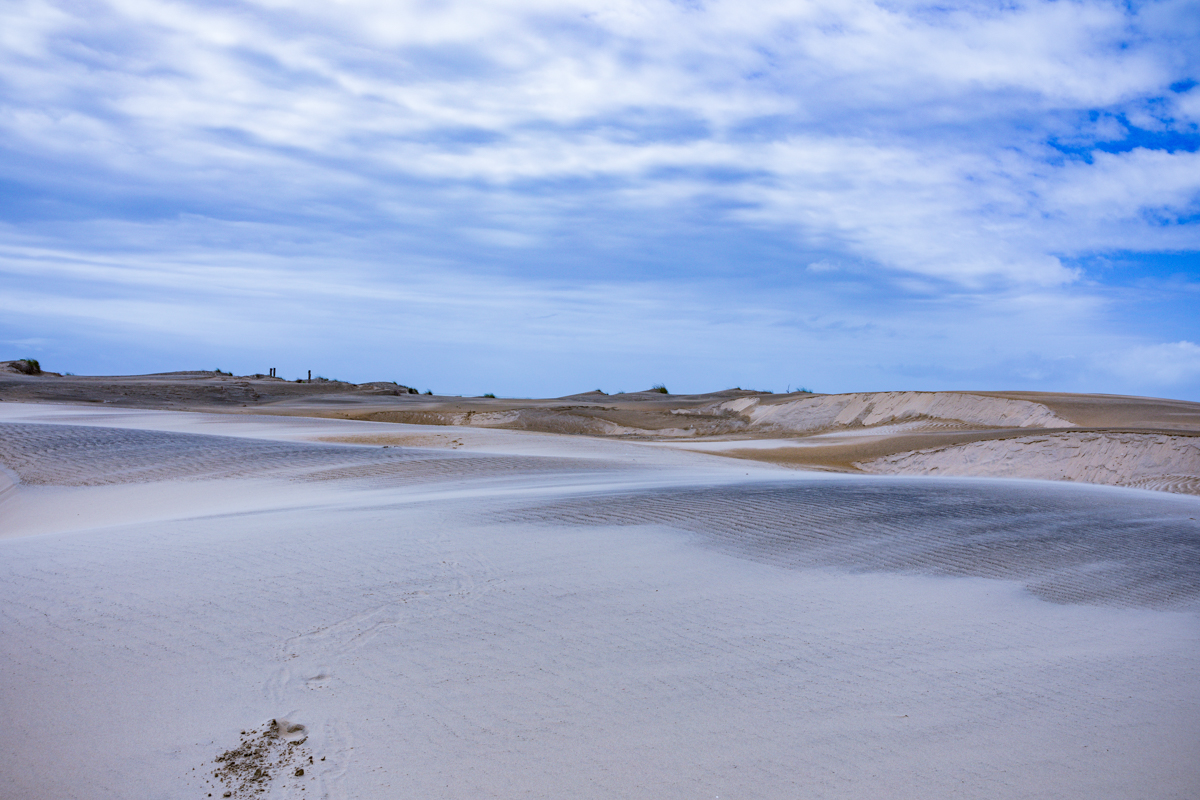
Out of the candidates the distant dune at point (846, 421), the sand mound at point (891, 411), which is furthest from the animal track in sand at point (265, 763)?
the sand mound at point (891, 411)

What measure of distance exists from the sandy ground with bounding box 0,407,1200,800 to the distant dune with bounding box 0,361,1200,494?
7746mm

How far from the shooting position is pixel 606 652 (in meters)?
3.86

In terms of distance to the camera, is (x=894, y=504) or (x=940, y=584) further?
(x=894, y=504)

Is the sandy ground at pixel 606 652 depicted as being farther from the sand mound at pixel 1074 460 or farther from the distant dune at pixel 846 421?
the distant dune at pixel 846 421

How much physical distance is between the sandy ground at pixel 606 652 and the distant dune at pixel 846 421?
7.75 meters

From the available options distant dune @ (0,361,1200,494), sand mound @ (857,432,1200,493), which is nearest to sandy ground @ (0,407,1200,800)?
sand mound @ (857,432,1200,493)

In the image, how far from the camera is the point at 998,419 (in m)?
22.3

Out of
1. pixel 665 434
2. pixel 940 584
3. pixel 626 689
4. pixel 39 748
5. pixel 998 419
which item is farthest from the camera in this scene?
pixel 665 434

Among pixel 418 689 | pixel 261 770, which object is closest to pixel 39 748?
pixel 261 770

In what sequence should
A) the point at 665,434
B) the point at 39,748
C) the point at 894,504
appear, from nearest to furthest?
1. the point at 39,748
2. the point at 894,504
3. the point at 665,434

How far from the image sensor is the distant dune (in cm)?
1454

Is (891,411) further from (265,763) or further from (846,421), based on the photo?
(265,763)

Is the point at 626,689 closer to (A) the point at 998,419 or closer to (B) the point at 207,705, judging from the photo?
(B) the point at 207,705

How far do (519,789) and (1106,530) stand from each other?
6197mm
